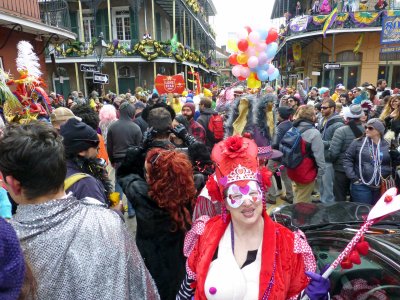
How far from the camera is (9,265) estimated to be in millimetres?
1032

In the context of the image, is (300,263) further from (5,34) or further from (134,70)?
(134,70)

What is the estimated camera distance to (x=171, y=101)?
29.1ft

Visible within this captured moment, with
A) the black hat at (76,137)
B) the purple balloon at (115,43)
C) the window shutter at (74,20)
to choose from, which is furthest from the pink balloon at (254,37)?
the window shutter at (74,20)

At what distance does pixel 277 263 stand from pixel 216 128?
407 centimetres

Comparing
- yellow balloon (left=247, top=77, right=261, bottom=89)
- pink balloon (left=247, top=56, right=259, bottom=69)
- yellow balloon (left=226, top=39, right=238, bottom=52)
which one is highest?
yellow balloon (left=226, top=39, right=238, bottom=52)

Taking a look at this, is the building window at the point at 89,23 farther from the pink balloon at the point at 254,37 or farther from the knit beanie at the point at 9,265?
the knit beanie at the point at 9,265

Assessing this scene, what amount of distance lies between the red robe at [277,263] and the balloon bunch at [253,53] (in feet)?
11.0

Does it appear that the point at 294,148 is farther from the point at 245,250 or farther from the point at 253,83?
the point at 245,250

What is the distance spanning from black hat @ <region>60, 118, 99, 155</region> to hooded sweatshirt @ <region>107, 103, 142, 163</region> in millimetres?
2621

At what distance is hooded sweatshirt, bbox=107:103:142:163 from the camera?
5.11 metres

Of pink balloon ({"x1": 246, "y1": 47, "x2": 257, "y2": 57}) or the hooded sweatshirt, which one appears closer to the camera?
pink balloon ({"x1": 246, "y1": 47, "x2": 257, "y2": 57})

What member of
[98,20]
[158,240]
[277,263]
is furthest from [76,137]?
[98,20]

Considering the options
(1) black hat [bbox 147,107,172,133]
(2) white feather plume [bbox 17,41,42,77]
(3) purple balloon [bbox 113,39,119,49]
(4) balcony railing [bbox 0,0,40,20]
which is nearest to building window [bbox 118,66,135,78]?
(3) purple balloon [bbox 113,39,119,49]

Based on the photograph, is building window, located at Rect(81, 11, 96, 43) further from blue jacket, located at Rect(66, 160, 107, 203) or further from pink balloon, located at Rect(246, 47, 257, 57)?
blue jacket, located at Rect(66, 160, 107, 203)
